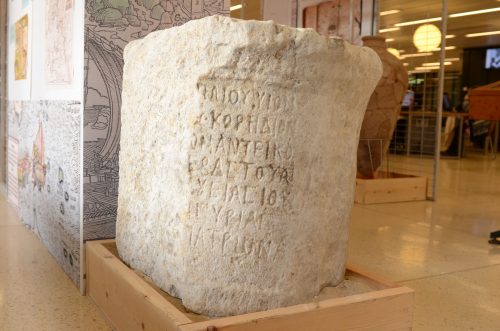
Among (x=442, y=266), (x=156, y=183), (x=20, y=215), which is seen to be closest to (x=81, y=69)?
(x=156, y=183)

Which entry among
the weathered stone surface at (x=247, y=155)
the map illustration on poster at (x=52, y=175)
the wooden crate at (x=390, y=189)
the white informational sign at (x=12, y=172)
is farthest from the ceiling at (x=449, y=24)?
the weathered stone surface at (x=247, y=155)

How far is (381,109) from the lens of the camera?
465cm

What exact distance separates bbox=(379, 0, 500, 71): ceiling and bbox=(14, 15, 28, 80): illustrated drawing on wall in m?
3.83

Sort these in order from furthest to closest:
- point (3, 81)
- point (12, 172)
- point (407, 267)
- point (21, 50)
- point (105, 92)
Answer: point (3, 81), point (12, 172), point (21, 50), point (407, 267), point (105, 92)

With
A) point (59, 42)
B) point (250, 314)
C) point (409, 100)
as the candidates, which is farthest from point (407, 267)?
point (409, 100)

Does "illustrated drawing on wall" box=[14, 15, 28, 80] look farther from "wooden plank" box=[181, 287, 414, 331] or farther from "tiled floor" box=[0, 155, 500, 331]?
"wooden plank" box=[181, 287, 414, 331]

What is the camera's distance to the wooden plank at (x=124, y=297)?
1524 mm

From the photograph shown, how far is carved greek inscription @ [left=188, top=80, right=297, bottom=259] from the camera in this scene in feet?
5.08

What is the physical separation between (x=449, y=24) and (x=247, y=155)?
35.9ft

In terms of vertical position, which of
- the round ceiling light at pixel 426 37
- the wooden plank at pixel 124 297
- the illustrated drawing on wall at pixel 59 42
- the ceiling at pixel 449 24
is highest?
the ceiling at pixel 449 24

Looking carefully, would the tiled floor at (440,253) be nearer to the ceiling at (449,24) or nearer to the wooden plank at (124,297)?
the wooden plank at (124,297)

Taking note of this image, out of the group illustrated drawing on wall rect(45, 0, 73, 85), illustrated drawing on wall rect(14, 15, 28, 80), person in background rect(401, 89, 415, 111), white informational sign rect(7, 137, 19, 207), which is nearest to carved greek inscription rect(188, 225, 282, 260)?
illustrated drawing on wall rect(45, 0, 73, 85)

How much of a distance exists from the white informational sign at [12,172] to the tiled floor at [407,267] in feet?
0.30

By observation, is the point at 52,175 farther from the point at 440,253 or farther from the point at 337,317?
the point at 440,253
